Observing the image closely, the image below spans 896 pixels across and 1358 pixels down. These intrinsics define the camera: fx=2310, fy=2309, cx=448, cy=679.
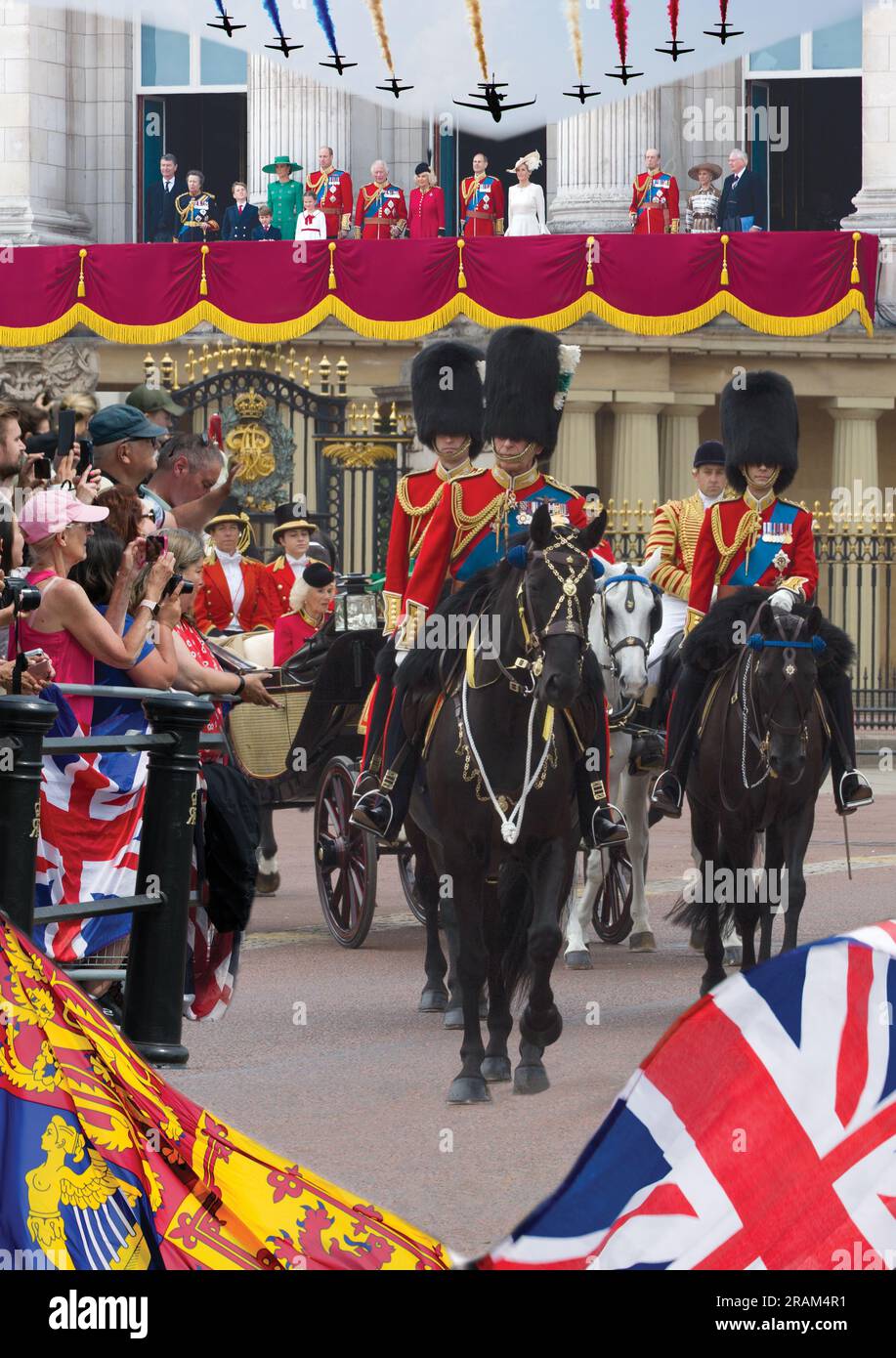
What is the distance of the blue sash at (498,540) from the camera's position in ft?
27.0

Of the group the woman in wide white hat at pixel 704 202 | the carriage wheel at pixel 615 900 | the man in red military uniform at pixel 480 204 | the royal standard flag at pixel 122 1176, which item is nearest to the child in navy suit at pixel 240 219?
the man in red military uniform at pixel 480 204

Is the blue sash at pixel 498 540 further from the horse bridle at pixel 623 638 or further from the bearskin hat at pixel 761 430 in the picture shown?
the bearskin hat at pixel 761 430

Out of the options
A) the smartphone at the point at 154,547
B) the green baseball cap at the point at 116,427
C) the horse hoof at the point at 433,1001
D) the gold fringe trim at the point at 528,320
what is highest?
the gold fringe trim at the point at 528,320

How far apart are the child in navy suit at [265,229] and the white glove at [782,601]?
17596 mm

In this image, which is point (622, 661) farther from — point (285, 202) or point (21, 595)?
point (285, 202)

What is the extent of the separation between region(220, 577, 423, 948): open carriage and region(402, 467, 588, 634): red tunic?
2095mm

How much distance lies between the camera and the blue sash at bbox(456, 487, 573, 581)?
27.0ft

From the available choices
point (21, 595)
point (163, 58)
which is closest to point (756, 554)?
point (21, 595)

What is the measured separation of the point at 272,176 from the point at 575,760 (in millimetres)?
23682

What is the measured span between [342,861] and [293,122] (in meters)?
22.1

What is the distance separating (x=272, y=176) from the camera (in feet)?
99.5

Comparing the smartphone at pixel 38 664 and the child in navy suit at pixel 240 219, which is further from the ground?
the child in navy suit at pixel 240 219

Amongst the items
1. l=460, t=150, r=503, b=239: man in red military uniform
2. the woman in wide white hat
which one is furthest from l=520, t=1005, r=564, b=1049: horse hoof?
the woman in wide white hat

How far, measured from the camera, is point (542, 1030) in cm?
744
